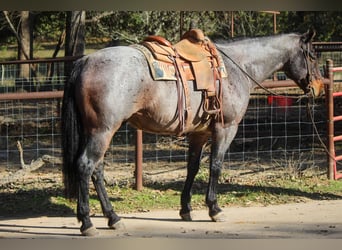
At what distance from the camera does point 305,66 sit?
734 cm

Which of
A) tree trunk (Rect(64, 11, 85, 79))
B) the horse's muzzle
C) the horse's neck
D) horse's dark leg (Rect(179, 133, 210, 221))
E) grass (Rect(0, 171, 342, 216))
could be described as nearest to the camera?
horse's dark leg (Rect(179, 133, 210, 221))

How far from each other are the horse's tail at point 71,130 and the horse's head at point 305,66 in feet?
7.91

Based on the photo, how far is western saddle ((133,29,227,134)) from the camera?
6262 mm

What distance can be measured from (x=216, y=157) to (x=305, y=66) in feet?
4.84

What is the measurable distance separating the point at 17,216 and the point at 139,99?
1926 mm

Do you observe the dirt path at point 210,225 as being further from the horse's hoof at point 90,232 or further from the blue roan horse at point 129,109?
the blue roan horse at point 129,109

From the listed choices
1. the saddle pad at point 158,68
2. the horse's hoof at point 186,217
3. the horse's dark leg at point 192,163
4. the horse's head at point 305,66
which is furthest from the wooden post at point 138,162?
the horse's head at point 305,66

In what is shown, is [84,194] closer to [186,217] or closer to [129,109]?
[129,109]

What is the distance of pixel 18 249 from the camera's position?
571 centimetres

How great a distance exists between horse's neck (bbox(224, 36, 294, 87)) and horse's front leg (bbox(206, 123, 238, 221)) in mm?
685

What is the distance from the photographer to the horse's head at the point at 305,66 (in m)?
7.32

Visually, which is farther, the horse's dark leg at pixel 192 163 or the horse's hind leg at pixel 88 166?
the horse's dark leg at pixel 192 163

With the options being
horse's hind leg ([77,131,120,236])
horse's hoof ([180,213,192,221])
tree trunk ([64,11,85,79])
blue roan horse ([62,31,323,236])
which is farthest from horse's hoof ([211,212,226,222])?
tree trunk ([64,11,85,79])

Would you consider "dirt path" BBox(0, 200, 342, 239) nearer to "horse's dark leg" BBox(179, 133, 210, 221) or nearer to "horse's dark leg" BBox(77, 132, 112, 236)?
"horse's dark leg" BBox(179, 133, 210, 221)
